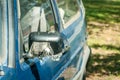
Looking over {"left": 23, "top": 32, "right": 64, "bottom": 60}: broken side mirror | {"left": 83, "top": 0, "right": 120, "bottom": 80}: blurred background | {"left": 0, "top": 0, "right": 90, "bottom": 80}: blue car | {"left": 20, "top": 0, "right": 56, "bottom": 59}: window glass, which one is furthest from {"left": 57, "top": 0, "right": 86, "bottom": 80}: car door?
{"left": 83, "top": 0, "right": 120, "bottom": 80}: blurred background

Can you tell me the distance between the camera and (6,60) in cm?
325

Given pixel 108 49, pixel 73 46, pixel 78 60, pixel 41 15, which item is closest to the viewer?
pixel 41 15

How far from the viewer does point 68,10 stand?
570 cm

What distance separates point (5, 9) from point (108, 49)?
7134mm

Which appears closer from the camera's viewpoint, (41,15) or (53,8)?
(41,15)

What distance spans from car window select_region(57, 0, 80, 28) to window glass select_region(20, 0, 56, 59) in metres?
0.43

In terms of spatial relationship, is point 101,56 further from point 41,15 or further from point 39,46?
point 39,46

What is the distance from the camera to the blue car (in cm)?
328

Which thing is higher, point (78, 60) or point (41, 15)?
point (41, 15)

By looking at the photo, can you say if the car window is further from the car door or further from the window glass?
the window glass

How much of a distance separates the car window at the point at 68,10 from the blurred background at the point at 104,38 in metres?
2.32

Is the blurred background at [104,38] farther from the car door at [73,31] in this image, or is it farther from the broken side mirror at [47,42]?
the broken side mirror at [47,42]

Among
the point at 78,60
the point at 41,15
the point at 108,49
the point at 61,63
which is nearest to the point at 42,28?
the point at 41,15

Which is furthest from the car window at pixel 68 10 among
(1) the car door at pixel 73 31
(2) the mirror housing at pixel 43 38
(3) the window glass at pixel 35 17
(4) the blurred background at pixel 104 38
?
(4) the blurred background at pixel 104 38
